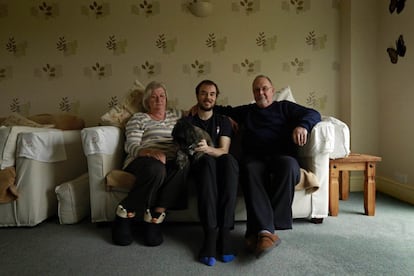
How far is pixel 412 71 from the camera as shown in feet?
7.88

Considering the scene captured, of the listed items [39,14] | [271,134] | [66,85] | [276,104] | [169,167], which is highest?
[39,14]

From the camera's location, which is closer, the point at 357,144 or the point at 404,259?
the point at 404,259

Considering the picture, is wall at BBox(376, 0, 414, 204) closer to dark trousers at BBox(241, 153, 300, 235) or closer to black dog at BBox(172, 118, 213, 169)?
dark trousers at BBox(241, 153, 300, 235)

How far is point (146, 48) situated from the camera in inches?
114

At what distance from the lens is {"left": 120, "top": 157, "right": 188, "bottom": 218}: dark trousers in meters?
1.67

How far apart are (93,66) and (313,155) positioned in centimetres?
220

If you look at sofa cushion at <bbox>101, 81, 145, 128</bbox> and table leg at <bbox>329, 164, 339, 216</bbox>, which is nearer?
table leg at <bbox>329, 164, 339, 216</bbox>

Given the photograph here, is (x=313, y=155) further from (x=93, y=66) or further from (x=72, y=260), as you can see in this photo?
(x=93, y=66)

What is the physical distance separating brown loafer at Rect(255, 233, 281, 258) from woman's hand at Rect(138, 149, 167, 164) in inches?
28.0

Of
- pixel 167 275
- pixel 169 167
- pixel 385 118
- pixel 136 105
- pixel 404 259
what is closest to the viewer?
pixel 167 275

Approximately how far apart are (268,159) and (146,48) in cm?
175

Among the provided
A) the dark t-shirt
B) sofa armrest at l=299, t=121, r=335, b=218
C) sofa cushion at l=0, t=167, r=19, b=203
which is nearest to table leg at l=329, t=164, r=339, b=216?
sofa armrest at l=299, t=121, r=335, b=218

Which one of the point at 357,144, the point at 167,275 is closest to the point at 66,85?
the point at 167,275

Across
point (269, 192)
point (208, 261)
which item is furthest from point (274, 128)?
point (208, 261)
